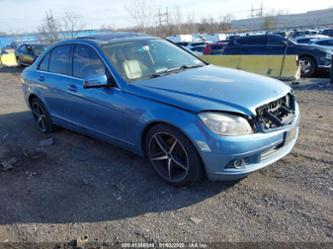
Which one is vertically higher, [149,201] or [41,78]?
[41,78]

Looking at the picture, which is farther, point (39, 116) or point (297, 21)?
point (297, 21)

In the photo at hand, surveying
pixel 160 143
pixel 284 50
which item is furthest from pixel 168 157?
pixel 284 50

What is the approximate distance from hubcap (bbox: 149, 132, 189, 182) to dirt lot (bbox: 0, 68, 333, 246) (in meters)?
0.17

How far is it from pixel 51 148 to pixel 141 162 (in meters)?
1.68

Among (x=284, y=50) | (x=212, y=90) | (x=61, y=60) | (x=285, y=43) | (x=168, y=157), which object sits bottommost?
(x=168, y=157)

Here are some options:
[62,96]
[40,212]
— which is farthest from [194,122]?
[62,96]

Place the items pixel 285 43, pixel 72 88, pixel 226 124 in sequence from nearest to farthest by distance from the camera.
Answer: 1. pixel 226 124
2. pixel 72 88
3. pixel 285 43

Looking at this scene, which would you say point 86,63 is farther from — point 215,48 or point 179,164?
point 215,48

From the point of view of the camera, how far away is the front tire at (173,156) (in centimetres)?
314

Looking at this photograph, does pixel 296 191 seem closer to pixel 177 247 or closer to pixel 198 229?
pixel 198 229

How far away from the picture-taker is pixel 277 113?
334 centimetres

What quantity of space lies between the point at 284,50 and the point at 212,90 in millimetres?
8667

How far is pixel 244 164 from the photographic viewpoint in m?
3.07

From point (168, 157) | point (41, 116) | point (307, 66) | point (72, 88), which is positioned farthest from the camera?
point (307, 66)
